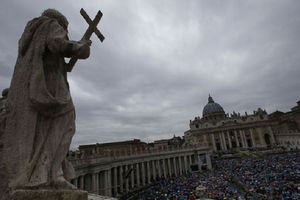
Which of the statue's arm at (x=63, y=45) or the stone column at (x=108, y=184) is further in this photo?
the stone column at (x=108, y=184)

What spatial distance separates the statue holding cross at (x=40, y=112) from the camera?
247cm

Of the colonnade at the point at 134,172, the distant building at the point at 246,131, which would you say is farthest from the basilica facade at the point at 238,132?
the colonnade at the point at 134,172

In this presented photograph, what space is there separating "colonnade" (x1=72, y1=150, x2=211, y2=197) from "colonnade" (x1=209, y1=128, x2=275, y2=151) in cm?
3784

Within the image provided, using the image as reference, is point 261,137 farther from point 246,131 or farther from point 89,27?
point 89,27

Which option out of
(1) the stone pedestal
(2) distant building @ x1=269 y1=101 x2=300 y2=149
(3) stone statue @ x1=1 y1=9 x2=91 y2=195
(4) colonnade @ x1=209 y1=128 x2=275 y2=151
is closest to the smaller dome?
(4) colonnade @ x1=209 y1=128 x2=275 y2=151

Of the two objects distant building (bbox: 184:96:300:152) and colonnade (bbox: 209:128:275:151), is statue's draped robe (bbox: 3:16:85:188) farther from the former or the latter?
colonnade (bbox: 209:128:275:151)

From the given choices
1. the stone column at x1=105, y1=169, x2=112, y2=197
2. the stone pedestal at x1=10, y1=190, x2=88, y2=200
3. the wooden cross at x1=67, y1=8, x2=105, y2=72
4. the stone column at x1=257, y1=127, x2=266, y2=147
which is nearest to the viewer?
the stone pedestal at x1=10, y1=190, x2=88, y2=200

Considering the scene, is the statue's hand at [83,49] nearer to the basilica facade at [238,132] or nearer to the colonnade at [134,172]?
the colonnade at [134,172]

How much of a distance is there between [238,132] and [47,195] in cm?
10298

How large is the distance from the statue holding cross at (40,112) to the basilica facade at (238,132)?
90.5m

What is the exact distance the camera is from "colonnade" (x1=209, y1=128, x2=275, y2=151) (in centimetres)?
8907

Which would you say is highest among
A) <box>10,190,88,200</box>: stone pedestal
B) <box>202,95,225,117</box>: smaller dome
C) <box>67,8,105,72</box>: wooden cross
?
<box>202,95,225,117</box>: smaller dome

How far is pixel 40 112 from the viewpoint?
2725 mm

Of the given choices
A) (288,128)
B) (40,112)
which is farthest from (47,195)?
(288,128)
